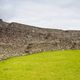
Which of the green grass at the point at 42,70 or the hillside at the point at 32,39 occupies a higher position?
the hillside at the point at 32,39

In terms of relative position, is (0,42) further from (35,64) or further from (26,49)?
(35,64)

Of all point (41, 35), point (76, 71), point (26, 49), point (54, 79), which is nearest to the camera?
point (54, 79)

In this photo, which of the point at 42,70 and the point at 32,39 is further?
the point at 32,39

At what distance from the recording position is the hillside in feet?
93.0

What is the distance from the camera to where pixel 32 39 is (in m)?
30.3

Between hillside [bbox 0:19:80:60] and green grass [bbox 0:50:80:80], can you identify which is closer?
green grass [bbox 0:50:80:80]

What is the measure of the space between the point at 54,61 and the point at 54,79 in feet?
21.8

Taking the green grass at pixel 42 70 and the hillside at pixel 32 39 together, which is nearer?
the green grass at pixel 42 70

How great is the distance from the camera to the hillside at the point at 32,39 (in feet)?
93.0

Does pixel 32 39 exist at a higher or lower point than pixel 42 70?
higher

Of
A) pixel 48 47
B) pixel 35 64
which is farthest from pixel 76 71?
pixel 48 47

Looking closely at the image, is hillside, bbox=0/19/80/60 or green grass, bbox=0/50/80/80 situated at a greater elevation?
hillside, bbox=0/19/80/60

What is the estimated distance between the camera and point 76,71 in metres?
17.0

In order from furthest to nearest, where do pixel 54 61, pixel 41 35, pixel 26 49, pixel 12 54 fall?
pixel 41 35
pixel 26 49
pixel 12 54
pixel 54 61
